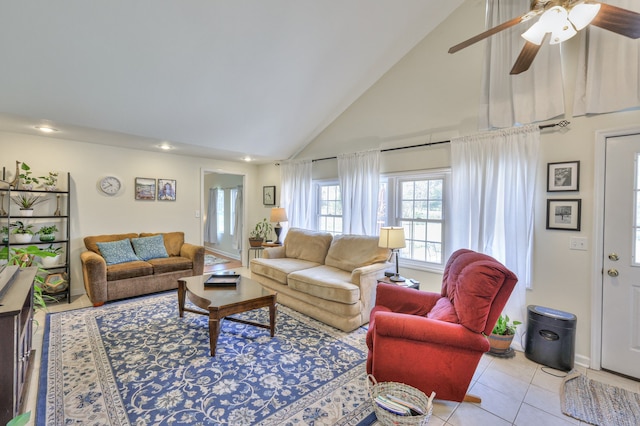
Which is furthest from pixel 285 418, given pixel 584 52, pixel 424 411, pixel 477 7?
pixel 477 7

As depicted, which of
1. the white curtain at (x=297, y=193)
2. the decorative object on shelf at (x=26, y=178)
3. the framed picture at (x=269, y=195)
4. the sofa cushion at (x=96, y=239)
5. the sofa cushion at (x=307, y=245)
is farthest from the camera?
the framed picture at (x=269, y=195)

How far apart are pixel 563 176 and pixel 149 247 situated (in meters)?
5.23

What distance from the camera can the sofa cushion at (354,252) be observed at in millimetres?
3502

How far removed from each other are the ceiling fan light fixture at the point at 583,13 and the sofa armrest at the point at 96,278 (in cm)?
494

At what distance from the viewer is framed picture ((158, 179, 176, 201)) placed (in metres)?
Answer: 4.87

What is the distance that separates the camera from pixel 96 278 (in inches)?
138

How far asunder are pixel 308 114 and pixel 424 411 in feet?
12.7

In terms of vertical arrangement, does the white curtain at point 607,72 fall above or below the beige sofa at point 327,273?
above

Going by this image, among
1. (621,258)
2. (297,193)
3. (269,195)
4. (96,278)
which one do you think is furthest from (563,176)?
(96,278)

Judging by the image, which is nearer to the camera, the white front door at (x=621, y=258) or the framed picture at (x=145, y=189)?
the white front door at (x=621, y=258)

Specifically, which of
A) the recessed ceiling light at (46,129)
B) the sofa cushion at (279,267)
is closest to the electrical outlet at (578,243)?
the sofa cushion at (279,267)

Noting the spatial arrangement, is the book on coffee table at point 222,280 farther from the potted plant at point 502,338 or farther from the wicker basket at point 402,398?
the potted plant at point 502,338

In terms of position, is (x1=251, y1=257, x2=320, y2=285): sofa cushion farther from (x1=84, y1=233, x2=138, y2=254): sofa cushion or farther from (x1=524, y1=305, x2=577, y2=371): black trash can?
(x1=524, y1=305, x2=577, y2=371): black trash can

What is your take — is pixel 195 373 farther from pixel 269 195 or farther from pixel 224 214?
pixel 224 214
